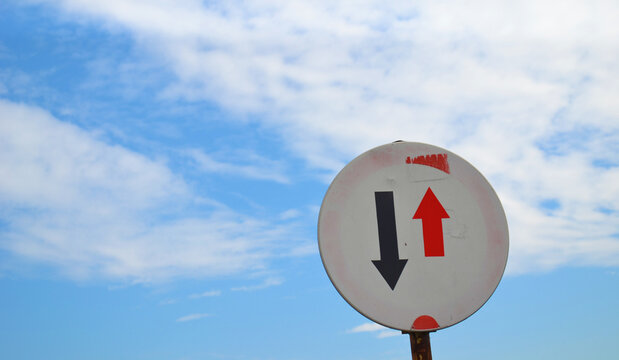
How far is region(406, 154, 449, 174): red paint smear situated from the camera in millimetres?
3051

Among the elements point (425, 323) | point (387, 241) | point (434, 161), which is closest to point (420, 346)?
point (425, 323)

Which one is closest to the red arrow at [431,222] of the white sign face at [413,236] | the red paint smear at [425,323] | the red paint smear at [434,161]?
the white sign face at [413,236]

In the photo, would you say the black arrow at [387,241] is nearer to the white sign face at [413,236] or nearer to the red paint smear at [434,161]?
the white sign face at [413,236]

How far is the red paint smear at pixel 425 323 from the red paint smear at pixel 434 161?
2.47 feet

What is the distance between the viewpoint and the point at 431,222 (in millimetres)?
2998

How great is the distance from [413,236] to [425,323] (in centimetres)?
42

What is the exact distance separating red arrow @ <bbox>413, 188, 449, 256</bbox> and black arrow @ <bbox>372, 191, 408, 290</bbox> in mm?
146

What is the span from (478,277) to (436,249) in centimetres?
25

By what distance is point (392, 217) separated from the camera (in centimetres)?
295

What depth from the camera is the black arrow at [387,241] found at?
113 inches

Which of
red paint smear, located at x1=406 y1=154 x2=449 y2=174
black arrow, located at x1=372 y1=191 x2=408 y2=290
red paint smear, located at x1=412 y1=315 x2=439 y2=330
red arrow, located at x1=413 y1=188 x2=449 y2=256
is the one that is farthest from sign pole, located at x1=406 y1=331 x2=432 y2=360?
red paint smear, located at x1=406 y1=154 x2=449 y2=174

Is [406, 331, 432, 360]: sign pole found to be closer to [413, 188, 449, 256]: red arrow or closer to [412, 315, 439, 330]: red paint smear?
[412, 315, 439, 330]: red paint smear

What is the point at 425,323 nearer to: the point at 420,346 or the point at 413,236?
the point at 420,346

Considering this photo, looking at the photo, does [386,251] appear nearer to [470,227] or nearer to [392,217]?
[392,217]
